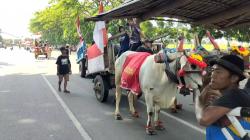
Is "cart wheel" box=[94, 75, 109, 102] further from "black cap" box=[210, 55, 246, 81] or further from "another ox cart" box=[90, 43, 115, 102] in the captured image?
"black cap" box=[210, 55, 246, 81]

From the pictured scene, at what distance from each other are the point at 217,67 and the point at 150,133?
454cm

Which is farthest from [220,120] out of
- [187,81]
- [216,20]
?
[187,81]

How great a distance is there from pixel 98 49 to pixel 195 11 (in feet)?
18.3

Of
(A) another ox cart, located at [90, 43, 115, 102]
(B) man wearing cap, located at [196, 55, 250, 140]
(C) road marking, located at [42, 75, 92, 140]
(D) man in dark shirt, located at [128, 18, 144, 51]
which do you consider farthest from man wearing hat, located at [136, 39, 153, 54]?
(B) man wearing cap, located at [196, 55, 250, 140]

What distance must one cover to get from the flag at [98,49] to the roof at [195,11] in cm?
399

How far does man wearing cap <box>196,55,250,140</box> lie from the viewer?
2.68 metres

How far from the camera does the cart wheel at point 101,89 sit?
1048 centimetres

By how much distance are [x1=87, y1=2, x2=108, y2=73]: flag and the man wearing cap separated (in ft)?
22.3

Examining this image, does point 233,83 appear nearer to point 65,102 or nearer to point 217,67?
point 217,67

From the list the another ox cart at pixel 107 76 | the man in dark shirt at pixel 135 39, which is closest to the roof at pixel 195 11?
the man in dark shirt at pixel 135 39

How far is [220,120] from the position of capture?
276 cm

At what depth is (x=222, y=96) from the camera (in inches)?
107

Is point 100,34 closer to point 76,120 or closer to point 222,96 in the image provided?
point 76,120

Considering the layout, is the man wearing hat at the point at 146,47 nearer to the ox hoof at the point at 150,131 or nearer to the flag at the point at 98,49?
the flag at the point at 98,49
